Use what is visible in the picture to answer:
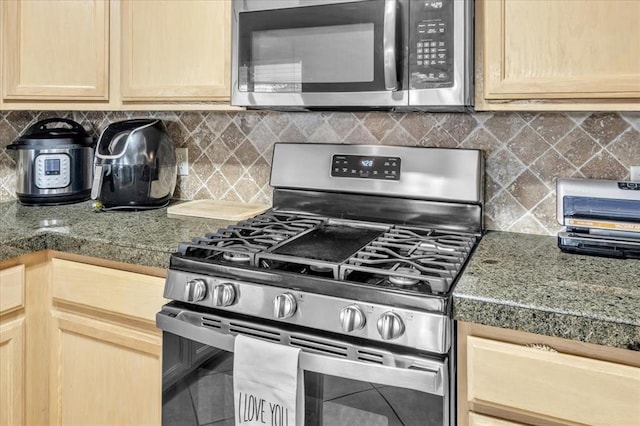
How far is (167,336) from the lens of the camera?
4.10 ft

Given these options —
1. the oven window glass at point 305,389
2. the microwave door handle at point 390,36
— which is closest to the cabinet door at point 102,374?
the oven window glass at point 305,389

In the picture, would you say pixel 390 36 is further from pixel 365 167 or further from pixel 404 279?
pixel 404 279

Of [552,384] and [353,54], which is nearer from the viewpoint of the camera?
[552,384]

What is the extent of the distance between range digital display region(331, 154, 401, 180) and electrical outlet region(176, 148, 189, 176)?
2.32ft

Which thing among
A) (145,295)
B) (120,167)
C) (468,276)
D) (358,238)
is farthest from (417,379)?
(120,167)

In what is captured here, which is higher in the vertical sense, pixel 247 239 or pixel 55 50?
pixel 55 50

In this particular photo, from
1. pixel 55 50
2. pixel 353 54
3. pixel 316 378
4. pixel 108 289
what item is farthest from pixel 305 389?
pixel 55 50

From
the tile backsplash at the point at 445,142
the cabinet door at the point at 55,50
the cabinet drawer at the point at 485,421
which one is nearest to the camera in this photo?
the cabinet drawer at the point at 485,421

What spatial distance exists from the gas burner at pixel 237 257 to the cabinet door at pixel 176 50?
0.64 m

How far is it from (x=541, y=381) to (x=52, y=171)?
1.85 m

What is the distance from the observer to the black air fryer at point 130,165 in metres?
1.76

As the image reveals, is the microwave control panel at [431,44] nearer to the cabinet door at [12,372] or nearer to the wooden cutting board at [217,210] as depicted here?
the wooden cutting board at [217,210]

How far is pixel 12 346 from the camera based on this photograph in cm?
140

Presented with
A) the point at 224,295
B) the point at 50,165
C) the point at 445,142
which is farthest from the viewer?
the point at 50,165
